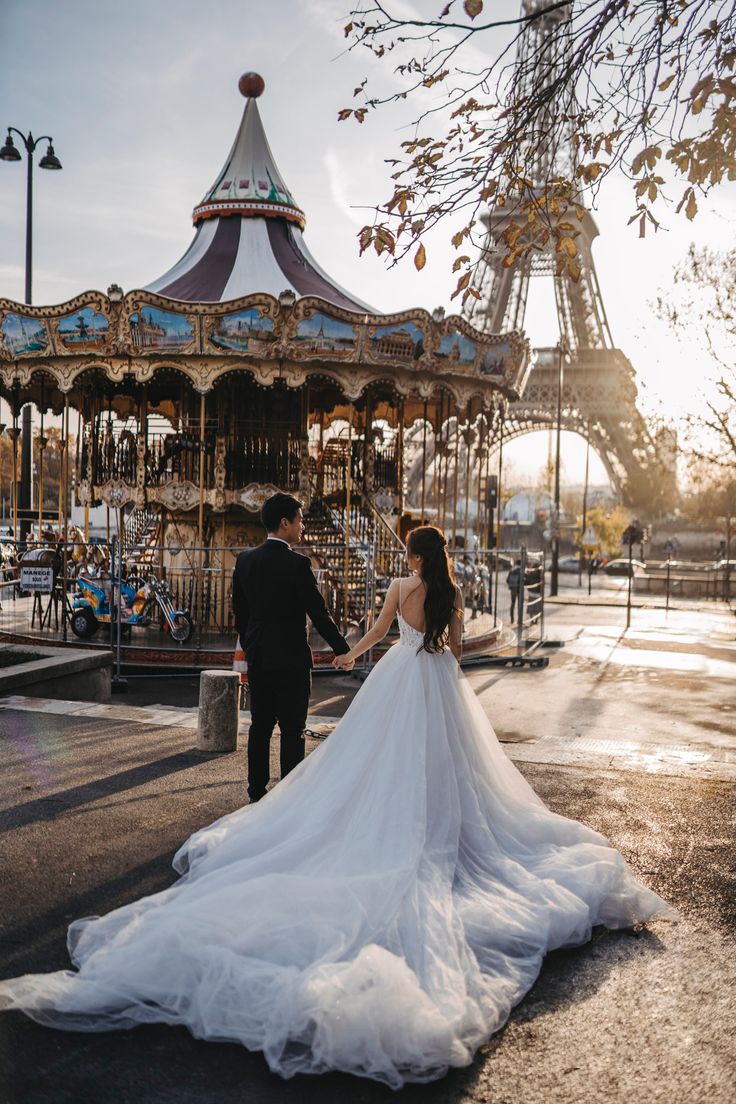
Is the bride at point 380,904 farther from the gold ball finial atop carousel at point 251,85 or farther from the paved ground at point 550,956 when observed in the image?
the gold ball finial atop carousel at point 251,85

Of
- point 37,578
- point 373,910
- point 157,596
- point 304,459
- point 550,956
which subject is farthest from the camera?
point 304,459

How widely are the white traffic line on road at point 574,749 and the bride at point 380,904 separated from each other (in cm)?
290

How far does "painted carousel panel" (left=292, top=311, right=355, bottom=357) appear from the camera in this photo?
1562cm

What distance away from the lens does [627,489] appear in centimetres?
6088

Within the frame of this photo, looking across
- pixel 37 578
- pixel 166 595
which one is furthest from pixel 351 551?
pixel 37 578

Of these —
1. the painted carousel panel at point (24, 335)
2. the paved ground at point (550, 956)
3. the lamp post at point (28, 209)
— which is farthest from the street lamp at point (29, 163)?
the paved ground at point (550, 956)

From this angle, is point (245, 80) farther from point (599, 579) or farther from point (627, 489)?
point (627, 489)

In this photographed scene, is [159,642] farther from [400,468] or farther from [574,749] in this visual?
[574,749]

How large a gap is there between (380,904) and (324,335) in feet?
42.1

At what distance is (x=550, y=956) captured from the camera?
4051mm

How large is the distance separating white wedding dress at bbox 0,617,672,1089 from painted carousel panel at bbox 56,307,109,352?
12.2 metres

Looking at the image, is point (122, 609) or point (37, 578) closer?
point (37, 578)

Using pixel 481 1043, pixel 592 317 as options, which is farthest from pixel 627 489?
pixel 481 1043

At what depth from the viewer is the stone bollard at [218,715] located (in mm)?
7605
